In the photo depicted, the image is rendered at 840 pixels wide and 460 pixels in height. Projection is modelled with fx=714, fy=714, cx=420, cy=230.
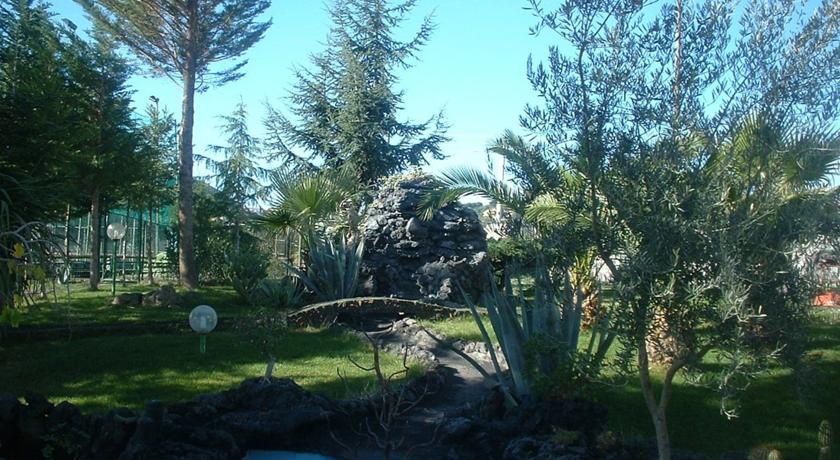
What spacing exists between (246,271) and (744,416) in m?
10.8

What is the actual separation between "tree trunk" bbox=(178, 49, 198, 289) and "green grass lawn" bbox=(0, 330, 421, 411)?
774 cm

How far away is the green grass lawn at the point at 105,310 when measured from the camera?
1130cm

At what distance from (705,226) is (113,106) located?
16430mm

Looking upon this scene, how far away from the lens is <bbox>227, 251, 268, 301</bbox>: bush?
15148 millimetres

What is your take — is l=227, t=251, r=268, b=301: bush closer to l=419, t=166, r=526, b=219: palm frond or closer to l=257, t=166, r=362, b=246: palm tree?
l=257, t=166, r=362, b=246: palm tree

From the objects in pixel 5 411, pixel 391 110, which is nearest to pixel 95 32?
pixel 391 110

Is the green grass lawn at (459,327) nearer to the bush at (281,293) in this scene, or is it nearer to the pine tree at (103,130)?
the bush at (281,293)

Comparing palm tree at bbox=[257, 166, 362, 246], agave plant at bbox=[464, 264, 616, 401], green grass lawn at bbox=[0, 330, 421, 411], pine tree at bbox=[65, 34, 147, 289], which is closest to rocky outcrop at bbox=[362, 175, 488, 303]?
palm tree at bbox=[257, 166, 362, 246]

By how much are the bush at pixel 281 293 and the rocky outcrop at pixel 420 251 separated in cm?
153

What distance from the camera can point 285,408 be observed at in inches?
249

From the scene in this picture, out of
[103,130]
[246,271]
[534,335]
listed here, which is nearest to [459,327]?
[246,271]

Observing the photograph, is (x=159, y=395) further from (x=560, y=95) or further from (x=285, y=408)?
(x=560, y=95)

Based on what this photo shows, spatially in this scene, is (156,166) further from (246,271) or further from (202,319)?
(202,319)

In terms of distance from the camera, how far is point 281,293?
13.4 m
